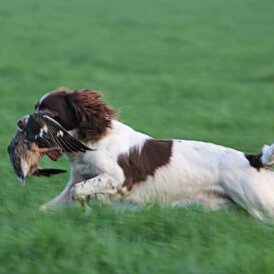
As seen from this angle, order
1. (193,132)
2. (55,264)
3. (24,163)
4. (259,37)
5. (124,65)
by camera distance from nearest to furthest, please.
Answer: (55,264) → (24,163) → (193,132) → (124,65) → (259,37)

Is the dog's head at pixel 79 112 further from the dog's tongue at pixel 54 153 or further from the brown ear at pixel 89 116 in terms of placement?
the dog's tongue at pixel 54 153

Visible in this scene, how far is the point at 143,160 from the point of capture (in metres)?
6.09

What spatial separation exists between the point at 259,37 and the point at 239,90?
346 inches

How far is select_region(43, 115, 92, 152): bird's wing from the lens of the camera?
5949mm

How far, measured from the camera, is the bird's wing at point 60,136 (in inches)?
234

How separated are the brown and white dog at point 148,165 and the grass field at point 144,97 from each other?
0.46 ft

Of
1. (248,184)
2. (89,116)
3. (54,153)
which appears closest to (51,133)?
(54,153)

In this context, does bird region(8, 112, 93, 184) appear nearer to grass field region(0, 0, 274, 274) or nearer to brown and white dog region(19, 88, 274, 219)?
brown and white dog region(19, 88, 274, 219)

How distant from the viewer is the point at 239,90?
14.9 meters

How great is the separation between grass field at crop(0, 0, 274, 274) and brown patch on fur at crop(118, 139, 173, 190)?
0.81ft

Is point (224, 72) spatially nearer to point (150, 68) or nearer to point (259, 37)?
point (150, 68)

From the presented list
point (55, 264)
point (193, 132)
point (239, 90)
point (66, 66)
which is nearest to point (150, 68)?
point (66, 66)

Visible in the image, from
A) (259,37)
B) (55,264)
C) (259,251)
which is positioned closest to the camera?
(55,264)

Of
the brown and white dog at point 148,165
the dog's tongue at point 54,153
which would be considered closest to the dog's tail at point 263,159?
the brown and white dog at point 148,165
